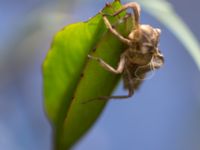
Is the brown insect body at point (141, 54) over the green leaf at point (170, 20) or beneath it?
beneath

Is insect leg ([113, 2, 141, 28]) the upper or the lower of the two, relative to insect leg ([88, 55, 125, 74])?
upper

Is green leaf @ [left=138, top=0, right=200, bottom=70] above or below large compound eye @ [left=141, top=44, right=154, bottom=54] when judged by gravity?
above

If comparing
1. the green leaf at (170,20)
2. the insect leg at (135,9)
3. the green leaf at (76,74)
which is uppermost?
the green leaf at (170,20)

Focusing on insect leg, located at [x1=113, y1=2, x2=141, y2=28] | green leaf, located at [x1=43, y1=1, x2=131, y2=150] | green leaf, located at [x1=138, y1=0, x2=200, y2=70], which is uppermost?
green leaf, located at [x1=138, y1=0, x2=200, y2=70]

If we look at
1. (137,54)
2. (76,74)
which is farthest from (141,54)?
(76,74)
